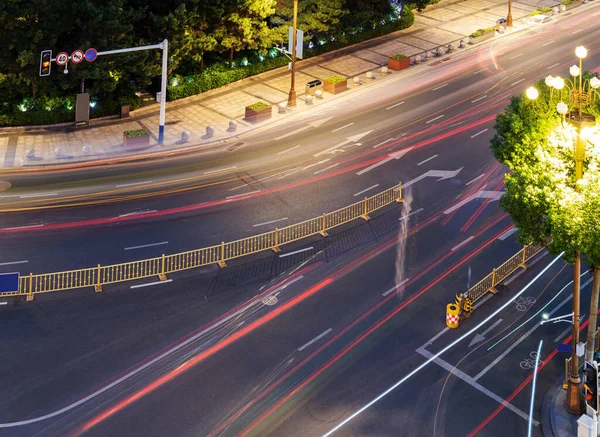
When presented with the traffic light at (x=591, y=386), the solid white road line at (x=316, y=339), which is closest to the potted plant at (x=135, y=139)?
the solid white road line at (x=316, y=339)

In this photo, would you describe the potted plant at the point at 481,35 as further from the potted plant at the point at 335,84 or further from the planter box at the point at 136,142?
the planter box at the point at 136,142

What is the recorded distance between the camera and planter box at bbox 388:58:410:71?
67.8 m

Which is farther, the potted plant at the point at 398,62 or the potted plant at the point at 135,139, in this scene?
the potted plant at the point at 398,62

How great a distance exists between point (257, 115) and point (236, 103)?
3.33 metres

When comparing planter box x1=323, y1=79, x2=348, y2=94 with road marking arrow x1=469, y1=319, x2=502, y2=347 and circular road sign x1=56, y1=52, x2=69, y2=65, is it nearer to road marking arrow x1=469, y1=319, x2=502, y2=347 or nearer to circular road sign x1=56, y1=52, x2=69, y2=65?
circular road sign x1=56, y1=52, x2=69, y2=65

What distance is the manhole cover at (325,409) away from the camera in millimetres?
30719

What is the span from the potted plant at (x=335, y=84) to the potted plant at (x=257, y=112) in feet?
21.1

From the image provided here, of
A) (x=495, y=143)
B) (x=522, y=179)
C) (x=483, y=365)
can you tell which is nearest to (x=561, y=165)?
(x=522, y=179)

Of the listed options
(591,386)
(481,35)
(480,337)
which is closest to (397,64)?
(481,35)

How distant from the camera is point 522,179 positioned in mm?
30594

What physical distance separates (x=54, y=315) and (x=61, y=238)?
6.96 m

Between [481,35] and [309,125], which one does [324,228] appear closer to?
[309,125]

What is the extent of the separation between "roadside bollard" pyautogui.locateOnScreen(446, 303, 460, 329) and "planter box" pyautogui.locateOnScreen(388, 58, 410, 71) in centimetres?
3527

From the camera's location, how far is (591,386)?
1172 inches
